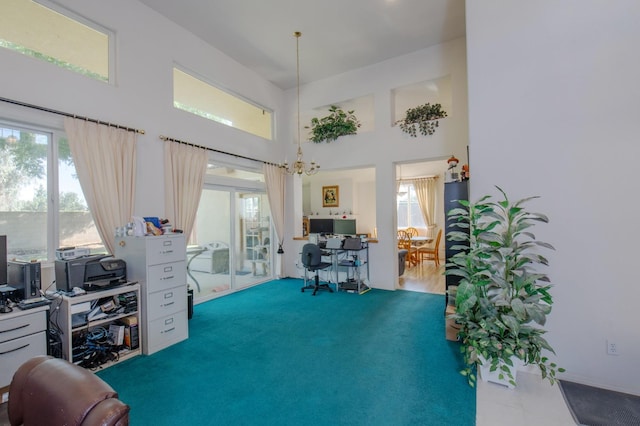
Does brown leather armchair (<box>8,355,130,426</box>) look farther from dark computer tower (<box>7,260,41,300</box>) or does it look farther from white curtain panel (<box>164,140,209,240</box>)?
white curtain panel (<box>164,140,209,240</box>)

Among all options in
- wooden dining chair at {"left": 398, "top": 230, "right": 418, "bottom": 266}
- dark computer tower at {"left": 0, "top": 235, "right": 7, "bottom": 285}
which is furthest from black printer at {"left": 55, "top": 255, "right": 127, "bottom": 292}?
wooden dining chair at {"left": 398, "top": 230, "right": 418, "bottom": 266}

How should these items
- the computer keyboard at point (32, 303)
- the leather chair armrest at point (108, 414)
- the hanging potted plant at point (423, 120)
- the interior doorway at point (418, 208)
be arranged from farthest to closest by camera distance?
1. the interior doorway at point (418, 208)
2. the hanging potted plant at point (423, 120)
3. the computer keyboard at point (32, 303)
4. the leather chair armrest at point (108, 414)

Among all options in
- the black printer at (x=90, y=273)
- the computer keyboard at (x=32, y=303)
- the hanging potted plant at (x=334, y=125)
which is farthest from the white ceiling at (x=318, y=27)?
the computer keyboard at (x=32, y=303)

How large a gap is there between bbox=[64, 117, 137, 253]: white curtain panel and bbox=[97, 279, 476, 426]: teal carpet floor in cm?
157

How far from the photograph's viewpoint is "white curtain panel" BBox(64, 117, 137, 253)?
310cm

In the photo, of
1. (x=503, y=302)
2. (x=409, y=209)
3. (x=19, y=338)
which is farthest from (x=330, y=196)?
(x=19, y=338)

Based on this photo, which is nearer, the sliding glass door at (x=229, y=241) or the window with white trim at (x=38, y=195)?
the window with white trim at (x=38, y=195)

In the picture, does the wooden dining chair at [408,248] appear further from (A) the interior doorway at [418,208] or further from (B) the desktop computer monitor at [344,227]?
(B) the desktop computer monitor at [344,227]

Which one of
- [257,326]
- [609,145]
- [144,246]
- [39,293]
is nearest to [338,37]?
[609,145]

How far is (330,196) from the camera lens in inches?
382

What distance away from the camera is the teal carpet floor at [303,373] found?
2.08 meters

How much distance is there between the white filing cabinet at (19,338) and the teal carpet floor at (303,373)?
2.08 ft

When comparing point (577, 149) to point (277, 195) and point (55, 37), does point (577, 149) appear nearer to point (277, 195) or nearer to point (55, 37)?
point (277, 195)

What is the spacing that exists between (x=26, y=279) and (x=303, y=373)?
248 centimetres
